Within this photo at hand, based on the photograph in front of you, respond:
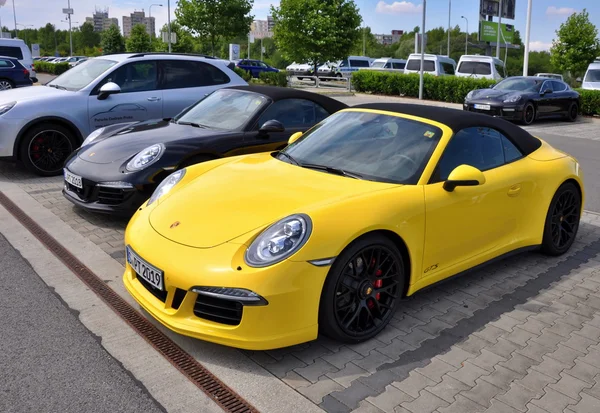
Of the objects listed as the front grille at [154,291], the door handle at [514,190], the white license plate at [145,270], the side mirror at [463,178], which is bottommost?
the front grille at [154,291]

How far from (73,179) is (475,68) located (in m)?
21.9

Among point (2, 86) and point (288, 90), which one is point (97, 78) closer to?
point (288, 90)

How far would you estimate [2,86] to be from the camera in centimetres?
1939

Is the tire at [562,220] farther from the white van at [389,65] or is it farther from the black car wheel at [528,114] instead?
the white van at [389,65]

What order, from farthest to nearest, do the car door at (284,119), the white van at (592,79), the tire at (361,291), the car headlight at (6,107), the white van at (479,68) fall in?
the white van at (479,68) → the white van at (592,79) → the car headlight at (6,107) → the car door at (284,119) → the tire at (361,291)

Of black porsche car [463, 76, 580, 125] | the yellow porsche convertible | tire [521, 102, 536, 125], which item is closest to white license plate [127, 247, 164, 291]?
the yellow porsche convertible

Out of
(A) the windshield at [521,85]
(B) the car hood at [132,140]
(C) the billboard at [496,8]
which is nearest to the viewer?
(B) the car hood at [132,140]

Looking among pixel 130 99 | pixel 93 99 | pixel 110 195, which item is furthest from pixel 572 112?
pixel 110 195

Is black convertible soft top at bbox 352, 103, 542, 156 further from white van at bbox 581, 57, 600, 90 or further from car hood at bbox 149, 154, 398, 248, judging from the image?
white van at bbox 581, 57, 600, 90

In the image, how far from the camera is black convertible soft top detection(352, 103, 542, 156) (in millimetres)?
4453

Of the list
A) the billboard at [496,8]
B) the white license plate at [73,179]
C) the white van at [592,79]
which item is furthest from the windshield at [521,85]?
the billboard at [496,8]

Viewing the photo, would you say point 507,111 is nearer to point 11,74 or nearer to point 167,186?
point 167,186

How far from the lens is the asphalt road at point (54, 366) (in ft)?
9.91

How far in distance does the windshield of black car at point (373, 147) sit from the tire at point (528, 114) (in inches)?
531
